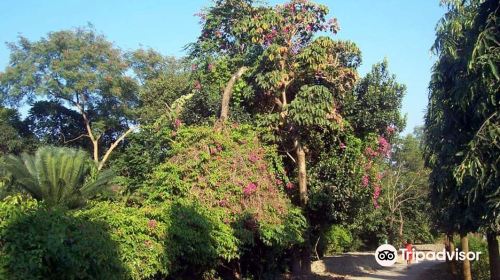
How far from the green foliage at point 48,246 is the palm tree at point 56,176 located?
26.5ft

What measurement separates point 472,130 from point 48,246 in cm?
722

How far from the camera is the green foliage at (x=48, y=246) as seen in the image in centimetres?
577

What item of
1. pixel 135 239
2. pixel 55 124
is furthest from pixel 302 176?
pixel 55 124

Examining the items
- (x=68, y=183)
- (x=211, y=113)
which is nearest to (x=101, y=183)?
(x=68, y=183)

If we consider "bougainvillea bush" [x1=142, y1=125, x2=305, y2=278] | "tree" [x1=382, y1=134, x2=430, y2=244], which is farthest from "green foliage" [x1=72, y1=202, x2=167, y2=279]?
"tree" [x1=382, y1=134, x2=430, y2=244]

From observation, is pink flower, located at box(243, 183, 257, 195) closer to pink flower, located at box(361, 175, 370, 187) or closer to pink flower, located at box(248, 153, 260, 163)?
pink flower, located at box(248, 153, 260, 163)

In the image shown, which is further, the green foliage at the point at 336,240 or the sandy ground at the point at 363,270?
the green foliage at the point at 336,240

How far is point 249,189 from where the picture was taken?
12430mm

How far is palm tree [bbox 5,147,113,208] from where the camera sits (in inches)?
595

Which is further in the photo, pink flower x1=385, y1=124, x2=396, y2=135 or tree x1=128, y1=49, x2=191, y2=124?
tree x1=128, y1=49, x2=191, y2=124

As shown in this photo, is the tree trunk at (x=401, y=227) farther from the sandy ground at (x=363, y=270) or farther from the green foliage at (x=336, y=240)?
the sandy ground at (x=363, y=270)

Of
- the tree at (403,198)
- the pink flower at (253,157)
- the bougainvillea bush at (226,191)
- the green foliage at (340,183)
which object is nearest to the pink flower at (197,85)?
the bougainvillea bush at (226,191)

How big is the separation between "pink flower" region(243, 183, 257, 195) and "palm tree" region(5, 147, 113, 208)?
5.57m

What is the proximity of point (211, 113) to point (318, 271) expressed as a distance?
739 cm
